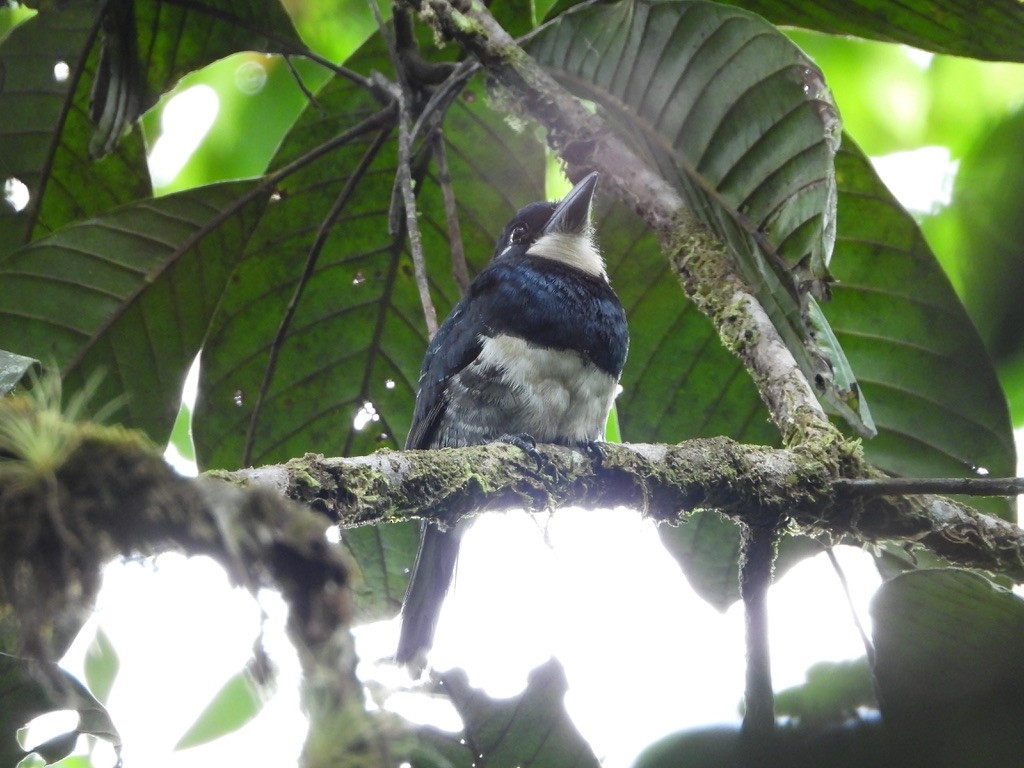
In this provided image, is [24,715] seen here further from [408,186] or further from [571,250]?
[571,250]

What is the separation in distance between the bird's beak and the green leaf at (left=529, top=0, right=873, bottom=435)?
0.42 metres

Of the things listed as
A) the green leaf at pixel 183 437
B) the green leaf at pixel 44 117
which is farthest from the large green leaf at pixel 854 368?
the green leaf at pixel 183 437

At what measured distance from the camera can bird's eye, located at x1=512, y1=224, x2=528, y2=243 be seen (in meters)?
3.24

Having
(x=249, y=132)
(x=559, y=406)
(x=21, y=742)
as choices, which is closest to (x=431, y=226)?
(x=559, y=406)

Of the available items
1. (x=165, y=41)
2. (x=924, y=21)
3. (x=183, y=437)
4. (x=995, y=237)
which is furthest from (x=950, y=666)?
(x=183, y=437)

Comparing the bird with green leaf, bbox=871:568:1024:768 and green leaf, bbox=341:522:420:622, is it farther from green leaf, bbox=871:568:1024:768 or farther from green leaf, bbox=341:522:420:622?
green leaf, bbox=871:568:1024:768

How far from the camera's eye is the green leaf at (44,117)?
9.86ft

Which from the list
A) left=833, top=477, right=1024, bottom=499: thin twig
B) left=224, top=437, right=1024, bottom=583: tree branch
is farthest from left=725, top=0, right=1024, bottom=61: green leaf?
left=833, top=477, right=1024, bottom=499: thin twig

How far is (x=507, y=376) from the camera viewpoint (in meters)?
2.76

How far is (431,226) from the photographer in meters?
3.19

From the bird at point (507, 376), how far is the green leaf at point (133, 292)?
2.25 feet

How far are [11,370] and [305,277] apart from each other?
1524mm

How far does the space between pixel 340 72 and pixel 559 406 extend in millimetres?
1150

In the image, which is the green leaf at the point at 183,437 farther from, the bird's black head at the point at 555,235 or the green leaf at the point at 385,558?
the bird's black head at the point at 555,235
